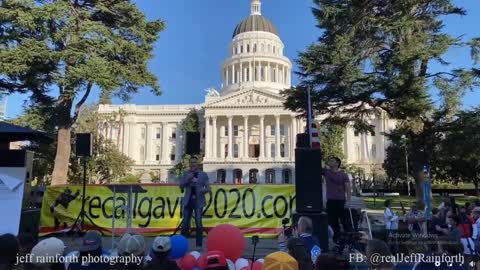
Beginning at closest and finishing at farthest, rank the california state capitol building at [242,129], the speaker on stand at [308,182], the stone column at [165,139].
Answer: the speaker on stand at [308,182]
the california state capitol building at [242,129]
the stone column at [165,139]

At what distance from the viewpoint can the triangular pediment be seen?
244 ft

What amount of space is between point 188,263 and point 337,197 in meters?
4.51

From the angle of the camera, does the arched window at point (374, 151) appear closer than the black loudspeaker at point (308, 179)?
No

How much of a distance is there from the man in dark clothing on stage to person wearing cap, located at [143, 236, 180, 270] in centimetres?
491

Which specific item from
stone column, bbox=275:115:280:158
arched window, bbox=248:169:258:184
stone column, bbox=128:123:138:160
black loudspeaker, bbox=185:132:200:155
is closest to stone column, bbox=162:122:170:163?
stone column, bbox=128:123:138:160

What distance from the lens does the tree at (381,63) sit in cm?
1816

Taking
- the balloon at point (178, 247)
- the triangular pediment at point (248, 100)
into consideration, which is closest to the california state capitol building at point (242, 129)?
the triangular pediment at point (248, 100)

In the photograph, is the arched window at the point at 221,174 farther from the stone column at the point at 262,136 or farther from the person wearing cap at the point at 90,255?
the person wearing cap at the point at 90,255

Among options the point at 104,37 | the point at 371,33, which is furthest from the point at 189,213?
the point at 371,33

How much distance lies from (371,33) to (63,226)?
1589 centimetres

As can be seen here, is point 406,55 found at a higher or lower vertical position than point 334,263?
higher

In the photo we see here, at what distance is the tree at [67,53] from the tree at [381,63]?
8.62m

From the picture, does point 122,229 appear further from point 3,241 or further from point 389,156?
point 389,156

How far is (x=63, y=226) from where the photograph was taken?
37.1 ft
